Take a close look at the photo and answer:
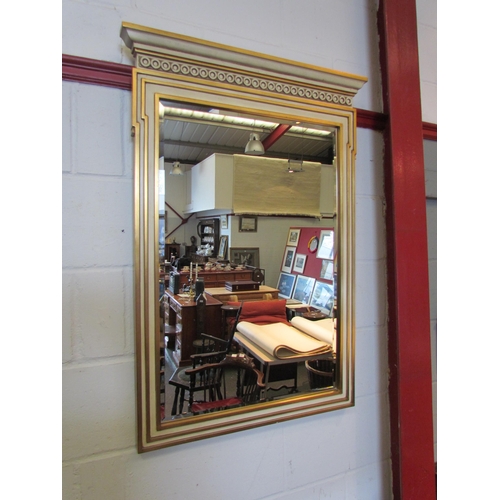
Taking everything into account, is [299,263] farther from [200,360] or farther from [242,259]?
[200,360]

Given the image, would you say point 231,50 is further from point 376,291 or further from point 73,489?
point 73,489

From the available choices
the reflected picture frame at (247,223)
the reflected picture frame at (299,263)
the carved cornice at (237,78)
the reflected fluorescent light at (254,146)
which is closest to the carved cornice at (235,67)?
the carved cornice at (237,78)

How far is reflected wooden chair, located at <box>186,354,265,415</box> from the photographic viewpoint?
72 cm

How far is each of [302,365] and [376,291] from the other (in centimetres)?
29

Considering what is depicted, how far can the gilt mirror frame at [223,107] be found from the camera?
0.64 metres

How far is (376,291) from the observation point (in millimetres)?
897

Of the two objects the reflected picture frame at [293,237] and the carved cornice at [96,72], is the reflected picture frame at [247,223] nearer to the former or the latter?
the reflected picture frame at [293,237]

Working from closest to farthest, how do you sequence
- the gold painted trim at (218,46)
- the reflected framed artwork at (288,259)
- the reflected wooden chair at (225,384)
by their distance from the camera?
the gold painted trim at (218,46)
the reflected wooden chair at (225,384)
the reflected framed artwork at (288,259)

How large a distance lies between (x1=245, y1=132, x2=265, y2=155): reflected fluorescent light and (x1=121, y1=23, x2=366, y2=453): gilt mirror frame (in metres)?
0.06

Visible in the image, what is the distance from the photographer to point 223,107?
0.71 m

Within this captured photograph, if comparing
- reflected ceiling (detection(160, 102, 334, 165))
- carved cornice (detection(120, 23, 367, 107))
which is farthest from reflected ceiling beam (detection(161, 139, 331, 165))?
carved cornice (detection(120, 23, 367, 107))

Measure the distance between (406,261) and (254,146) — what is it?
0.50 metres

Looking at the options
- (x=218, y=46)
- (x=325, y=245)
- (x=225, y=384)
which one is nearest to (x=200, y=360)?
(x=225, y=384)
